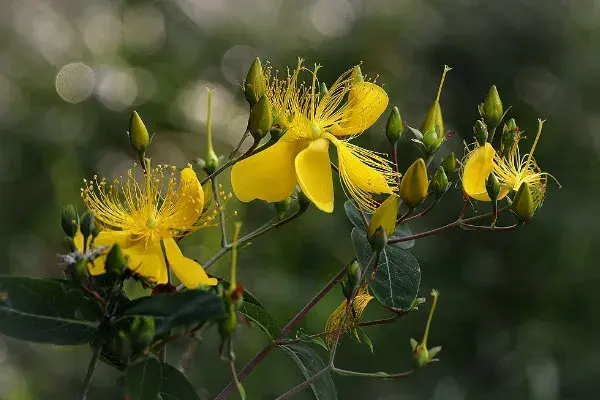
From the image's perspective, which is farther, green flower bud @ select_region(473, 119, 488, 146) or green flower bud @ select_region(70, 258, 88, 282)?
green flower bud @ select_region(473, 119, 488, 146)

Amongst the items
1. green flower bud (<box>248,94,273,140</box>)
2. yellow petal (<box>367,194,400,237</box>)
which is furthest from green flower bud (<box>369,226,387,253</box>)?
green flower bud (<box>248,94,273,140</box>)

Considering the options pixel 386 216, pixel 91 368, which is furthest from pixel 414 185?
pixel 91 368

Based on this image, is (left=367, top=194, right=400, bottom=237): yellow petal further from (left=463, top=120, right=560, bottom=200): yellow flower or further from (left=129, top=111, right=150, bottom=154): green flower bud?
(left=129, top=111, right=150, bottom=154): green flower bud

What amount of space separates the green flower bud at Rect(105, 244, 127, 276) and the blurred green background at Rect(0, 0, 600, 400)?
146cm

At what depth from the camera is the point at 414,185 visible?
614 millimetres

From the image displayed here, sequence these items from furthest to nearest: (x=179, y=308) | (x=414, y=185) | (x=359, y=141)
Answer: (x=359, y=141) → (x=414, y=185) → (x=179, y=308)

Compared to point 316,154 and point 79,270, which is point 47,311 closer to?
point 79,270

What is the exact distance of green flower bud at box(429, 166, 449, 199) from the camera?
66 cm

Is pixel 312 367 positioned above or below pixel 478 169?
below

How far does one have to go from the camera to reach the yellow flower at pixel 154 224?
0.56m

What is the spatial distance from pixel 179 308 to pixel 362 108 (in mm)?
279

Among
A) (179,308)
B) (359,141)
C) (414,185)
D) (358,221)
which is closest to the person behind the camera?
(179,308)

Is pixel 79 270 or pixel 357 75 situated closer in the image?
pixel 79 270

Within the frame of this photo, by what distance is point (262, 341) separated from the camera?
7.00 feet
